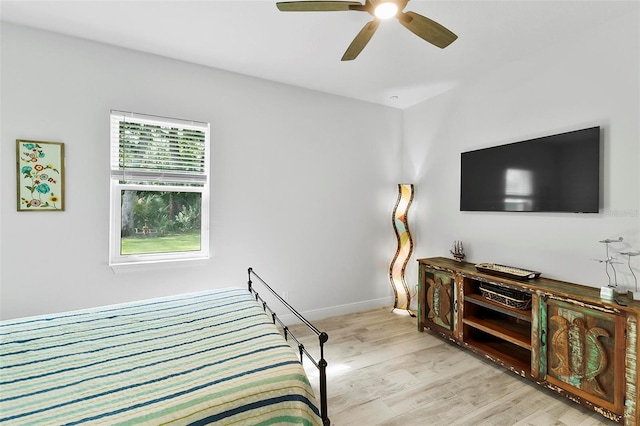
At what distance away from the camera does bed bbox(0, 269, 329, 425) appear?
107 centimetres

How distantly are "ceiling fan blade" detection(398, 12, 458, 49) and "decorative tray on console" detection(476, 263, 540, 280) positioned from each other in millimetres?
1844

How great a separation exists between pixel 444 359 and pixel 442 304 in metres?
0.52

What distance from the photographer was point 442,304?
293cm

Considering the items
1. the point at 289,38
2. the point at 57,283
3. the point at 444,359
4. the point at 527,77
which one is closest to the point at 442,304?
the point at 444,359

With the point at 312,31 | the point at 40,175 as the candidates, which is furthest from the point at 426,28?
the point at 40,175

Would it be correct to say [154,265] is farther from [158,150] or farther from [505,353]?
[505,353]

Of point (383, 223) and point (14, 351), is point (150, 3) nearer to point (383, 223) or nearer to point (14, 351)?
point (14, 351)

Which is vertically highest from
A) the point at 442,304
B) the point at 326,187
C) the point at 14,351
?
the point at 326,187

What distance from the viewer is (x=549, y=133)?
2514mm

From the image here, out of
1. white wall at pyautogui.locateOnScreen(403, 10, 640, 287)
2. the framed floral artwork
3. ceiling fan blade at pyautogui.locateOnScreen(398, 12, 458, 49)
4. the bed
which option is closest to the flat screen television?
white wall at pyautogui.locateOnScreen(403, 10, 640, 287)

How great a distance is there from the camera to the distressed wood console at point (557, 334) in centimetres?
177

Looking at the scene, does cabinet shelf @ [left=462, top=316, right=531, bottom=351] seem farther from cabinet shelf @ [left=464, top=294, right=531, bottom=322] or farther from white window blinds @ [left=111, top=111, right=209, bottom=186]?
white window blinds @ [left=111, top=111, right=209, bottom=186]

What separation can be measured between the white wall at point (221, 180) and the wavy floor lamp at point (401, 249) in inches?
7.7

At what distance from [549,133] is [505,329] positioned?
1.71m
